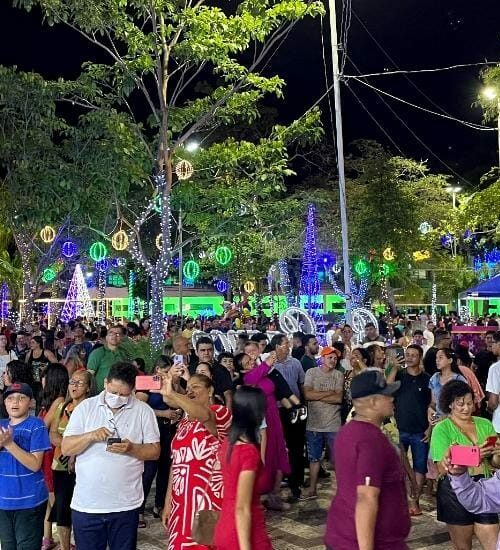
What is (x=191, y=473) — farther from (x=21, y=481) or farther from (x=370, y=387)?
(x=370, y=387)

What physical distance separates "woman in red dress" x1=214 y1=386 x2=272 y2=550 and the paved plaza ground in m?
2.81

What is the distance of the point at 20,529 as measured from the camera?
4.63 metres

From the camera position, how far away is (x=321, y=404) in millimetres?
8117

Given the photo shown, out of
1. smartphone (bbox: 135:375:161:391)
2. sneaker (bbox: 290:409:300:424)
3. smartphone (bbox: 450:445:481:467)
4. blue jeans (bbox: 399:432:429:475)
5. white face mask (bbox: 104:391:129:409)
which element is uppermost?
smartphone (bbox: 135:375:161:391)

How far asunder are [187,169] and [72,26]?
11.6 feet

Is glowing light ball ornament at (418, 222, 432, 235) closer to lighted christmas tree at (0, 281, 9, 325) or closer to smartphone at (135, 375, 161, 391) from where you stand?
lighted christmas tree at (0, 281, 9, 325)

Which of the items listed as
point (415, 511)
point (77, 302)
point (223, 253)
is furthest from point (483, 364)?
point (77, 302)

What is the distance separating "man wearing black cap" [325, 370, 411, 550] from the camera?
3.28 m

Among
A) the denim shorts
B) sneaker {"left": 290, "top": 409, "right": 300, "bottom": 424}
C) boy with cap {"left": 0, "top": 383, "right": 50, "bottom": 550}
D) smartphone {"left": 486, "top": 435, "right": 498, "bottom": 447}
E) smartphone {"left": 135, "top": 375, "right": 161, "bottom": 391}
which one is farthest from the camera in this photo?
the denim shorts

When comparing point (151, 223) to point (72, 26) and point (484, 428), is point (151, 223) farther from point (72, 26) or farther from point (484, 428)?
point (484, 428)

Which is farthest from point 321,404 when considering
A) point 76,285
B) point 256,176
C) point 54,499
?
point 76,285

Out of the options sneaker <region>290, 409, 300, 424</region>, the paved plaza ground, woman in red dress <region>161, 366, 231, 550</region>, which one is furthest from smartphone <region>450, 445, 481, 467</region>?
sneaker <region>290, 409, 300, 424</region>

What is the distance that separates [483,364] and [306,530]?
3.98 m

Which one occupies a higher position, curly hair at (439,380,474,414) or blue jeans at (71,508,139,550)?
curly hair at (439,380,474,414)
